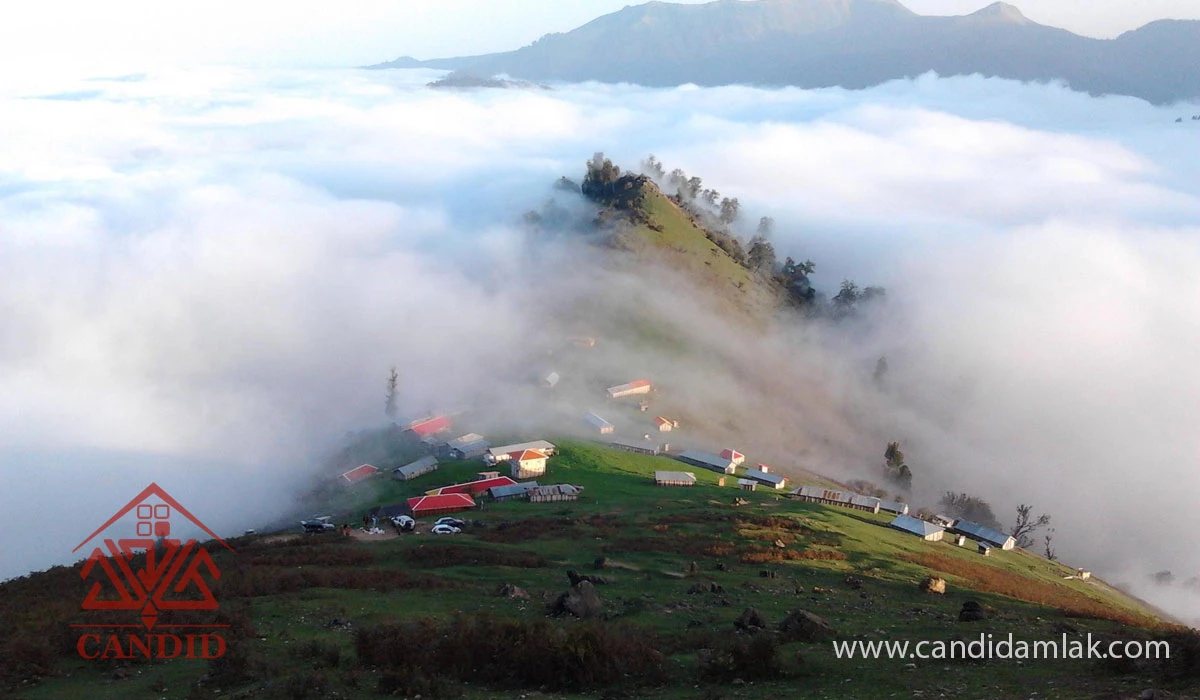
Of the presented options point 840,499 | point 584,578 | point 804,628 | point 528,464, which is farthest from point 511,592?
point 840,499

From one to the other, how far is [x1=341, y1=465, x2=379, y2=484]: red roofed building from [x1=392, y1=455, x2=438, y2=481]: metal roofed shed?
2.24 m

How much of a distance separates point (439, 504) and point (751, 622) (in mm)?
35006

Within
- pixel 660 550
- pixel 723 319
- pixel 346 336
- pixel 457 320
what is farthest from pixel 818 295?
pixel 660 550

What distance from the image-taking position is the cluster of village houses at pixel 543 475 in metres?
60.2

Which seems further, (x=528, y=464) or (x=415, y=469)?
(x=415, y=469)

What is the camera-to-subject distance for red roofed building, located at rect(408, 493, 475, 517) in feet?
189

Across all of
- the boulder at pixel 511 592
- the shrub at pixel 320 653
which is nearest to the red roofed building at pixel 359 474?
the boulder at pixel 511 592

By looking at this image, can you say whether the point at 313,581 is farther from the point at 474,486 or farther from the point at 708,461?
the point at 708,461

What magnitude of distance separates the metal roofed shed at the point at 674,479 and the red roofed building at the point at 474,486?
11397 millimetres

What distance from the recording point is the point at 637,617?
95.7 feet

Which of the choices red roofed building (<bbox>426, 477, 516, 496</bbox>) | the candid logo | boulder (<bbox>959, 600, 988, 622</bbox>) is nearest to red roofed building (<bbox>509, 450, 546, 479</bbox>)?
red roofed building (<bbox>426, 477, 516, 496</bbox>)

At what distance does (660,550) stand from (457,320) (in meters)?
102

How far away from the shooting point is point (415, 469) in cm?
7025

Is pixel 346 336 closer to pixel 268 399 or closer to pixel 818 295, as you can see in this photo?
pixel 268 399
